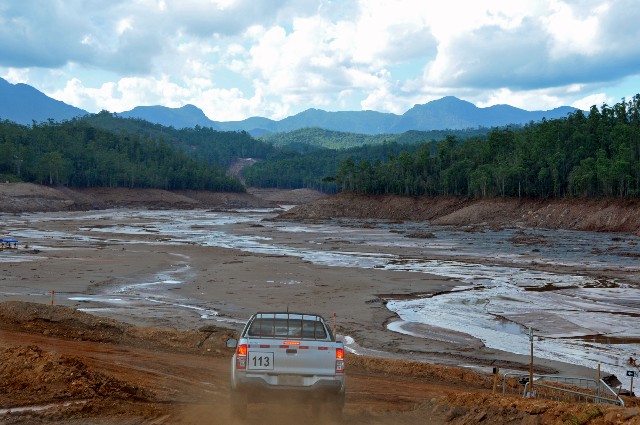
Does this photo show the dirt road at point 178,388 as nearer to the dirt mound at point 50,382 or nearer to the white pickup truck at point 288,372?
the dirt mound at point 50,382

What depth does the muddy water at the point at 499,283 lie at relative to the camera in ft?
82.9

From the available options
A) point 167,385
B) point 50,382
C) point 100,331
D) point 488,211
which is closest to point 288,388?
point 167,385

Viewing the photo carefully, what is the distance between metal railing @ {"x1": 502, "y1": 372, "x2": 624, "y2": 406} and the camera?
14359 mm

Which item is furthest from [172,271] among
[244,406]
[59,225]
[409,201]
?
[409,201]

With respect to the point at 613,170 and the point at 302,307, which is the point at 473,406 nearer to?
the point at 302,307

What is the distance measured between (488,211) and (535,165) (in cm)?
1673

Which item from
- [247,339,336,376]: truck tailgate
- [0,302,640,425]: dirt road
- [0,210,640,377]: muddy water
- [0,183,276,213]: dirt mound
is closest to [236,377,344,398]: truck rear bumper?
[247,339,336,376]: truck tailgate

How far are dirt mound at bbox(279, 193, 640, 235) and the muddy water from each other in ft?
32.5

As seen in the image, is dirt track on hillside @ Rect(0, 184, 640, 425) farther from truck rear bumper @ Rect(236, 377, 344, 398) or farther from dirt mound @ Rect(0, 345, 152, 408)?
truck rear bumper @ Rect(236, 377, 344, 398)

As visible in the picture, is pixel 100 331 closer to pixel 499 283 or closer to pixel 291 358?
pixel 291 358

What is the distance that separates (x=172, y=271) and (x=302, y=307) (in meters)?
16.6

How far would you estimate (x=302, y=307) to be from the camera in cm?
A: 3044

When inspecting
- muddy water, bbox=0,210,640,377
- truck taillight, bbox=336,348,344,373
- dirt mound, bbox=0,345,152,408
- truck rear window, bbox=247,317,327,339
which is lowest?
muddy water, bbox=0,210,640,377

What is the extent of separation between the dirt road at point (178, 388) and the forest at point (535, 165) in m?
88.6
